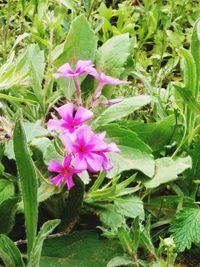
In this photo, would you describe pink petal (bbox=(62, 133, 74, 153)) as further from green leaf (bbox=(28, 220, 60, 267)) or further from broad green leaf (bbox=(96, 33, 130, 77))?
broad green leaf (bbox=(96, 33, 130, 77))

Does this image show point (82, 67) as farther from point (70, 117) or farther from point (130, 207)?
point (130, 207)

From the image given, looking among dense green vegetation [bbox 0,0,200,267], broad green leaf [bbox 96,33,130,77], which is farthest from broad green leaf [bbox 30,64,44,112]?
broad green leaf [bbox 96,33,130,77]

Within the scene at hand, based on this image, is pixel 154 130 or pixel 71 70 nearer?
pixel 71 70

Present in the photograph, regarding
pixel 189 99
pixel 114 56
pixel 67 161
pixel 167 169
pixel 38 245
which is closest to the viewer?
pixel 38 245

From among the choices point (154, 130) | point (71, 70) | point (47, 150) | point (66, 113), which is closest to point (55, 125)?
point (66, 113)

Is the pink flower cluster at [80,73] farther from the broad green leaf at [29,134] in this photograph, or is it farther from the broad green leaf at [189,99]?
the broad green leaf at [189,99]

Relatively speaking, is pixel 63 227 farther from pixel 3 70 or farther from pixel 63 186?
pixel 3 70
